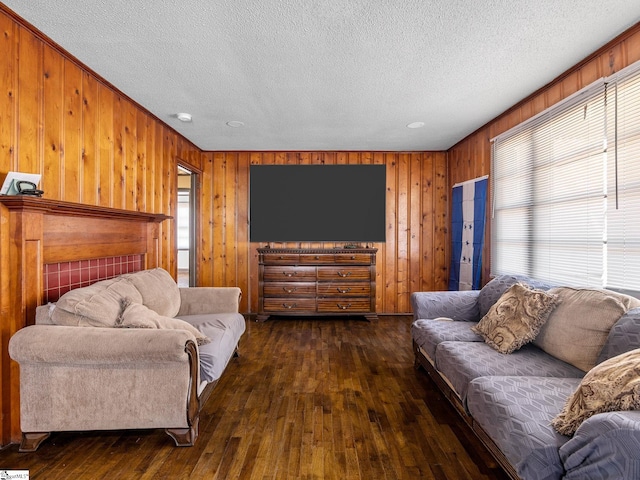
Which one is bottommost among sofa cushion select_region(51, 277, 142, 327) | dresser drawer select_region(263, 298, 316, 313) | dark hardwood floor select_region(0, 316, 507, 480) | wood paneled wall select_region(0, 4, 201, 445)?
dark hardwood floor select_region(0, 316, 507, 480)

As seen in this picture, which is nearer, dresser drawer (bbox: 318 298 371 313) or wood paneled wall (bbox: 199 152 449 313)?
dresser drawer (bbox: 318 298 371 313)

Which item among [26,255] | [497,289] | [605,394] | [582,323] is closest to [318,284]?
[497,289]

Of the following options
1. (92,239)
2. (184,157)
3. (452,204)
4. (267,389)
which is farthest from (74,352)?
(452,204)

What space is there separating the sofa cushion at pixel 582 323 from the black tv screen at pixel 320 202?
2983mm

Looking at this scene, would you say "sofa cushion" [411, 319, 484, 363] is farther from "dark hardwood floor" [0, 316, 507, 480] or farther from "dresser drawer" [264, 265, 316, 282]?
"dresser drawer" [264, 265, 316, 282]

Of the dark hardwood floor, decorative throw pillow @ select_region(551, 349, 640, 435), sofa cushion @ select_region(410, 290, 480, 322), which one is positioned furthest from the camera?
sofa cushion @ select_region(410, 290, 480, 322)

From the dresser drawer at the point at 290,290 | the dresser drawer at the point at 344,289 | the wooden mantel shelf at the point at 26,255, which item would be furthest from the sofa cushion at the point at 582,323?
the wooden mantel shelf at the point at 26,255

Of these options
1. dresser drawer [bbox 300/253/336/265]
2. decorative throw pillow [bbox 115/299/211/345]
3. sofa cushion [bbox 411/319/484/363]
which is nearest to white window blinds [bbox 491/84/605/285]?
sofa cushion [bbox 411/319/484/363]

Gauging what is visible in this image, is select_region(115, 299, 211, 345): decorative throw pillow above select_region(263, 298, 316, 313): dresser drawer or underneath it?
above

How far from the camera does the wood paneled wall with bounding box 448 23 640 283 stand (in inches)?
83.7

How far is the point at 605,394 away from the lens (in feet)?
4.00

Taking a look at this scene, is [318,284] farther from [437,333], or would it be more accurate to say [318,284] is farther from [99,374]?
[99,374]

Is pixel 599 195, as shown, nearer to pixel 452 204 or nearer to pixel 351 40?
pixel 351 40

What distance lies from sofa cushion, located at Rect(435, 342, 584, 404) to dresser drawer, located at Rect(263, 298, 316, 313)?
2.47 meters
